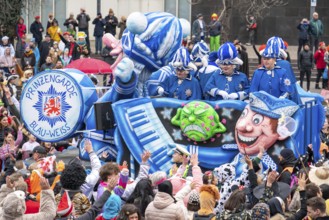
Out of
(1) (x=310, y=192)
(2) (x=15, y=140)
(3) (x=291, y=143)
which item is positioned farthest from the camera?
(2) (x=15, y=140)

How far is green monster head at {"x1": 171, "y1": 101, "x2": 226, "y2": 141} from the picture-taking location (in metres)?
17.6

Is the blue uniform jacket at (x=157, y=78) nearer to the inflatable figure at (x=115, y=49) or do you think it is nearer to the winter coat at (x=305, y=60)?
the inflatable figure at (x=115, y=49)

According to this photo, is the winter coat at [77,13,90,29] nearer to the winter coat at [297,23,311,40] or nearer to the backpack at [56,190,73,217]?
the winter coat at [297,23,311,40]

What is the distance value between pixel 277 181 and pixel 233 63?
4.14m

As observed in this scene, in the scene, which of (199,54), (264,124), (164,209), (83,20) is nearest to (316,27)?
(83,20)

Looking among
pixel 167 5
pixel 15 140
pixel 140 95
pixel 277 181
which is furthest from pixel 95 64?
pixel 167 5

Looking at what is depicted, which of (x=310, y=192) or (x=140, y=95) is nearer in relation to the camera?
(x=310, y=192)

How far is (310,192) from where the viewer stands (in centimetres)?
1277

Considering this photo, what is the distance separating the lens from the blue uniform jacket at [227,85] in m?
18.1

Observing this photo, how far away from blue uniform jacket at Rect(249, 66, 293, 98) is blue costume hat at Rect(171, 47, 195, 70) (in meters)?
1.01

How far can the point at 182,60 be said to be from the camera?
18172 millimetres

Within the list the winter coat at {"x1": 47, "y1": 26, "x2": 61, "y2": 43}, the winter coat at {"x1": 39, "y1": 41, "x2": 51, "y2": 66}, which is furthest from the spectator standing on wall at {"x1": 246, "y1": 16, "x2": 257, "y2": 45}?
the winter coat at {"x1": 39, "y1": 41, "x2": 51, "y2": 66}

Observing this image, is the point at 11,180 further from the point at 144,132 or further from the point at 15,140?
the point at 15,140

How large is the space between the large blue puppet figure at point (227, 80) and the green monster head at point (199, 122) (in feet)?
1.33
